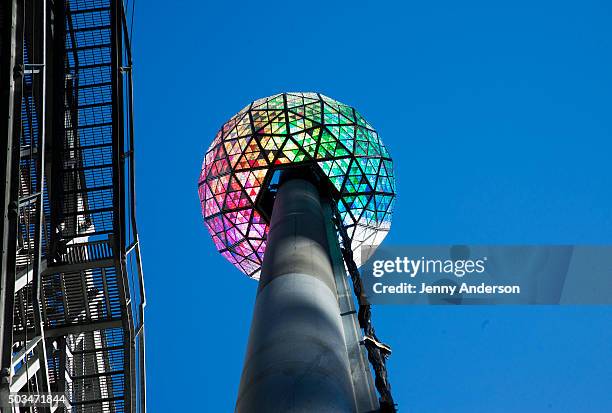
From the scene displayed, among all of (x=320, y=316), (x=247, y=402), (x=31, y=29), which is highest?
(x=31, y=29)

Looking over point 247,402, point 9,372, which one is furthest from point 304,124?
point 247,402

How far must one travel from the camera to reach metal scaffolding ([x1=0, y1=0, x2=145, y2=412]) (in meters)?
19.6

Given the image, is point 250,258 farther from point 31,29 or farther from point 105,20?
point 31,29

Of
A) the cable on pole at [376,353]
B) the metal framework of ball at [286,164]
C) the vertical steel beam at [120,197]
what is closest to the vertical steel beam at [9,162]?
the cable on pole at [376,353]

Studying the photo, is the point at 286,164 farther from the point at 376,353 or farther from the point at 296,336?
the point at 296,336

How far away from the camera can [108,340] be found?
21.4m

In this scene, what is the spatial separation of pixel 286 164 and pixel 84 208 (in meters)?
6.12

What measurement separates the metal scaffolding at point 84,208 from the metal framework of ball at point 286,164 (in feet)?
14.1

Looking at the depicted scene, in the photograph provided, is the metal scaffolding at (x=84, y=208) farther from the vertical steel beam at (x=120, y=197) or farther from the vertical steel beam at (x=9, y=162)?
the vertical steel beam at (x=9, y=162)

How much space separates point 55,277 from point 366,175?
1003 cm

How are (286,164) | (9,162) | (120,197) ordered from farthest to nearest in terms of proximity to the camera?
(286,164), (120,197), (9,162)

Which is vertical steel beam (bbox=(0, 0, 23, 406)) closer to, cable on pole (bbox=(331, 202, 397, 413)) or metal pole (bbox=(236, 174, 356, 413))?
metal pole (bbox=(236, 174, 356, 413))

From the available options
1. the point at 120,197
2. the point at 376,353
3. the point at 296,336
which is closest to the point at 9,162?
the point at 296,336

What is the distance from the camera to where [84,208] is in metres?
21.0
